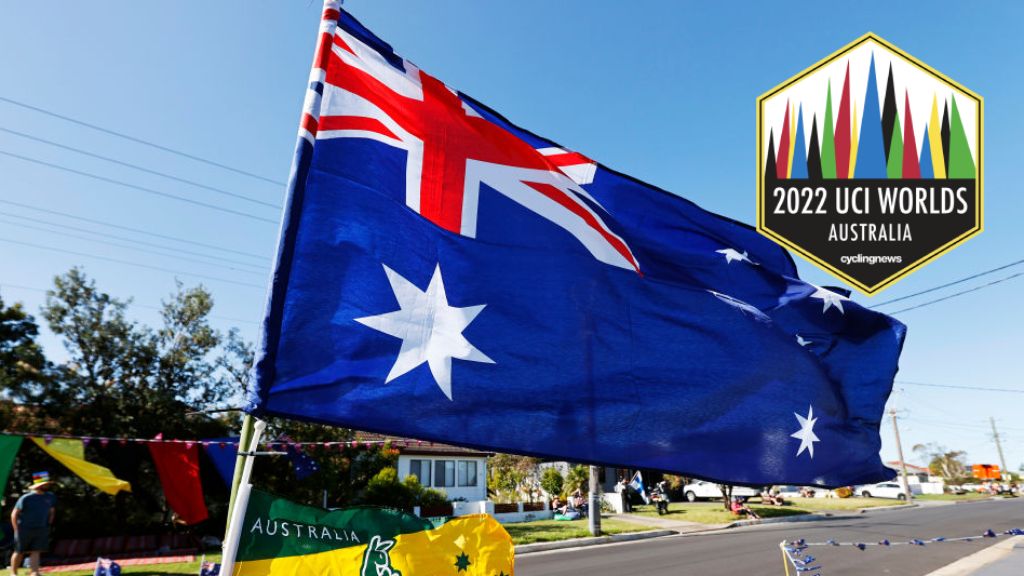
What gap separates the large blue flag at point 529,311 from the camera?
3191 mm

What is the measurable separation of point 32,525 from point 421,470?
22.3 m

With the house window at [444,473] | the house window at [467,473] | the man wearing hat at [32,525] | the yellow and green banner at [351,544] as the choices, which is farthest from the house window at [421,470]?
the yellow and green banner at [351,544]

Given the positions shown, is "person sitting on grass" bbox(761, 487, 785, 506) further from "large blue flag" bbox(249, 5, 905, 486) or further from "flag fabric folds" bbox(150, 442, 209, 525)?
"large blue flag" bbox(249, 5, 905, 486)

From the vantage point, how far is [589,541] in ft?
65.9

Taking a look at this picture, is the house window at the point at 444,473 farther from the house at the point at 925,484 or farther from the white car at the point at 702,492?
the house at the point at 925,484

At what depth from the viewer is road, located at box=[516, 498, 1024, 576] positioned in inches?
543

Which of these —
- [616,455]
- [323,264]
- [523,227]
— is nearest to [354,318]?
[323,264]

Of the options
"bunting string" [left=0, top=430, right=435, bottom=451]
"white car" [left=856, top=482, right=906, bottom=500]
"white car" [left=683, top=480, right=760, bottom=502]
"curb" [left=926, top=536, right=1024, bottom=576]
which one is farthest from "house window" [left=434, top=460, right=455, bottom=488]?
"white car" [left=856, top=482, right=906, bottom=500]

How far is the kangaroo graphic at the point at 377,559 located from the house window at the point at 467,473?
32008 millimetres

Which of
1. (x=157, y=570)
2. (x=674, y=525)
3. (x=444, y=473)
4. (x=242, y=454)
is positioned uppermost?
(x=444, y=473)

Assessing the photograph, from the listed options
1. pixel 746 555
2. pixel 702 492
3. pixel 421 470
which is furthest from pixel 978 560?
pixel 702 492

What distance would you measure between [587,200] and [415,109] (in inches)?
54.7

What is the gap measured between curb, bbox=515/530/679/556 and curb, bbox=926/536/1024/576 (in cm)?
911

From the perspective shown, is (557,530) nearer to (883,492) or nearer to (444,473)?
(444,473)
